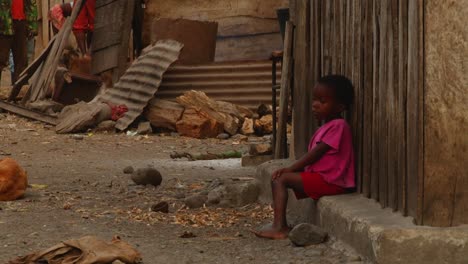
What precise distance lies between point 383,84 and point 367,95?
0.97 ft

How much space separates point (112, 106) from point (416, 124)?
352 inches

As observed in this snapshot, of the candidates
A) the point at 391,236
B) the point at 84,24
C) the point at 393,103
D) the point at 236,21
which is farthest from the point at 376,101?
the point at 236,21

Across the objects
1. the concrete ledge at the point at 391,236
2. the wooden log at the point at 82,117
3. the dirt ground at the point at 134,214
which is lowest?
the dirt ground at the point at 134,214

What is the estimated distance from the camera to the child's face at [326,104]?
4.85m

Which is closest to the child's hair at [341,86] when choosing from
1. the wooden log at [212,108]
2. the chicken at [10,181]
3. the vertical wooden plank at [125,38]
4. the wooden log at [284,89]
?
the wooden log at [284,89]

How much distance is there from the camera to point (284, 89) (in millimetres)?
6535

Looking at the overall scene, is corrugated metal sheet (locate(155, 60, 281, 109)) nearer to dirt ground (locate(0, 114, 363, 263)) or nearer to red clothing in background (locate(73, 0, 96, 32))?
red clothing in background (locate(73, 0, 96, 32))

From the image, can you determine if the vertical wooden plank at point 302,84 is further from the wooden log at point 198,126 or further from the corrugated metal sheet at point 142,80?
the corrugated metal sheet at point 142,80

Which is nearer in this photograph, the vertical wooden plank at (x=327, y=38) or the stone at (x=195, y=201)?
the vertical wooden plank at (x=327, y=38)

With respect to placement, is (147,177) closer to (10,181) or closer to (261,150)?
(10,181)

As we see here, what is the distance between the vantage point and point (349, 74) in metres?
4.93

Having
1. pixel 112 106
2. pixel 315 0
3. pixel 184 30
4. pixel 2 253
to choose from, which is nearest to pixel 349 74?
pixel 315 0

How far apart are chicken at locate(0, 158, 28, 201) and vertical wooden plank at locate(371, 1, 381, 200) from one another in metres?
2.67

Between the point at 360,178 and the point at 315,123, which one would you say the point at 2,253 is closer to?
the point at 360,178
